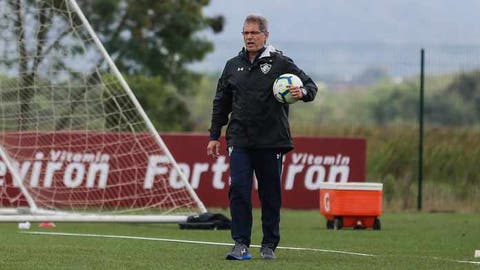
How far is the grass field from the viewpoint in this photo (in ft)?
35.4

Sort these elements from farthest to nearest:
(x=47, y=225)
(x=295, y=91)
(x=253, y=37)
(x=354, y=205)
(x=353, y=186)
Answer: (x=353, y=186), (x=354, y=205), (x=47, y=225), (x=253, y=37), (x=295, y=91)

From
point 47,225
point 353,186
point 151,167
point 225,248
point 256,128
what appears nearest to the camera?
point 256,128

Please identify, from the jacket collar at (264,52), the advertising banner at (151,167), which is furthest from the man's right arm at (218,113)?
the advertising banner at (151,167)

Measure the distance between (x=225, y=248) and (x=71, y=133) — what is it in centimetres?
786

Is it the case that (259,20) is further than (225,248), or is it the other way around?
(225,248)

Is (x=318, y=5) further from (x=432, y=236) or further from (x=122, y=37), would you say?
(x=432, y=236)

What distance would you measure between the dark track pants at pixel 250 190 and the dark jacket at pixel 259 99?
3.8 inches

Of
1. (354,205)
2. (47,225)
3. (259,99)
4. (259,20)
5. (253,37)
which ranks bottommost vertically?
(47,225)

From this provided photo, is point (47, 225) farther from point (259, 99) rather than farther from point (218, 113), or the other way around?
point (259, 99)

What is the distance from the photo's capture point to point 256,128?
11484mm

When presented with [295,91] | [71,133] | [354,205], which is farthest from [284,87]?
[71,133]

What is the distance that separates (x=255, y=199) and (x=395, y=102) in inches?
1225

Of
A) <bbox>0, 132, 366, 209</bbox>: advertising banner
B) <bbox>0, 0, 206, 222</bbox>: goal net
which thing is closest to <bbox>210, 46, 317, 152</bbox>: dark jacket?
<bbox>0, 0, 206, 222</bbox>: goal net

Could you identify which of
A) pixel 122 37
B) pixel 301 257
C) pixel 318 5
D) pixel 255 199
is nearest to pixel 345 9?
pixel 318 5
